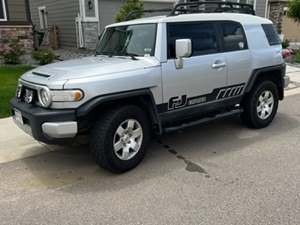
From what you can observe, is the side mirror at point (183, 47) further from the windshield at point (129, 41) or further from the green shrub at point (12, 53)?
the green shrub at point (12, 53)

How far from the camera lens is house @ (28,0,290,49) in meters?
14.1

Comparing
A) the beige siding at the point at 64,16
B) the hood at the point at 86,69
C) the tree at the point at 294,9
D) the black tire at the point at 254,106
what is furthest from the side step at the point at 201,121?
the tree at the point at 294,9

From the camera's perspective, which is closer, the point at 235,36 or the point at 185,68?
the point at 185,68

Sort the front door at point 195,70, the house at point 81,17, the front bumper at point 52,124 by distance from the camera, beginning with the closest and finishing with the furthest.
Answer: the front bumper at point 52,124 → the front door at point 195,70 → the house at point 81,17

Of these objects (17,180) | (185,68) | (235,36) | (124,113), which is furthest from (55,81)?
(235,36)

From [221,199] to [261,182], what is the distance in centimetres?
63

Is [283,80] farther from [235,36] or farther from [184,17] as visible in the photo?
[184,17]

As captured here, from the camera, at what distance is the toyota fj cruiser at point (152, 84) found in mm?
3500

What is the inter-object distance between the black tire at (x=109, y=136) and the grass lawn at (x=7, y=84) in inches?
123

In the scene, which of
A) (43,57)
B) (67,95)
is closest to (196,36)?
(67,95)

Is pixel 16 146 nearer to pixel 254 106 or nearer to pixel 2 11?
pixel 254 106

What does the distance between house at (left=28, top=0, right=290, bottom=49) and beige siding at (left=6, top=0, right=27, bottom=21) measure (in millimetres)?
3140

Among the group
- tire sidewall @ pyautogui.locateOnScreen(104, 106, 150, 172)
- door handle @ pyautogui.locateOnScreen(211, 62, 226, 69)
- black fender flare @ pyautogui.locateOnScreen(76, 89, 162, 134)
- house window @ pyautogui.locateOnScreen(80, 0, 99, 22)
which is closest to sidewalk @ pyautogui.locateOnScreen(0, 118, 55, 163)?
tire sidewall @ pyautogui.locateOnScreen(104, 106, 150, 172)

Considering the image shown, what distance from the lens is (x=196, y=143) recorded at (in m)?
4.88
